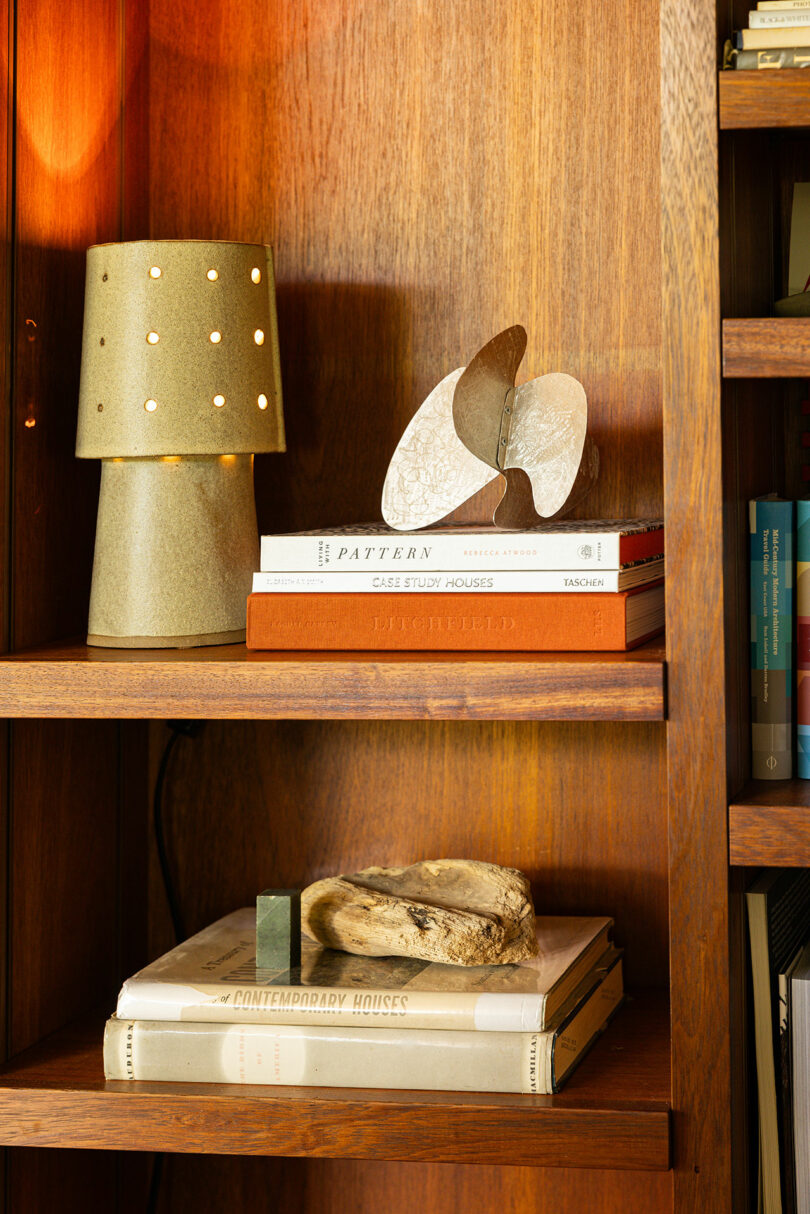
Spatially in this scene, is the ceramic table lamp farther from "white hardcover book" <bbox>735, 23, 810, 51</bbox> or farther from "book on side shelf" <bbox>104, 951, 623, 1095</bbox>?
"white hardcover book" <bbox>735, 23, 810, 51</bbox>

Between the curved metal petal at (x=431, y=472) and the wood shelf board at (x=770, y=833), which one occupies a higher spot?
the curved metal petal at (x=431, y=472)

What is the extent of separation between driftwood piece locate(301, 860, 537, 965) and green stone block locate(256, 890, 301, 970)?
46 millimetres

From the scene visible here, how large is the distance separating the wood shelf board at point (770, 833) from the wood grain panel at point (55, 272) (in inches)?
23.4

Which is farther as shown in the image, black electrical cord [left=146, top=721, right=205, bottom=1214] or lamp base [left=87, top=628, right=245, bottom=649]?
black electrical cord [left=146, top=721, right=205, bottom=1214]

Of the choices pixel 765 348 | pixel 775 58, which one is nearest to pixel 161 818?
pixel 765 348

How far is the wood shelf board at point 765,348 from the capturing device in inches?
36.1

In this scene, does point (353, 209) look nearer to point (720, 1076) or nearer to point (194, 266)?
point (194, 266)

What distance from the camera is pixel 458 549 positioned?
103 centimetres

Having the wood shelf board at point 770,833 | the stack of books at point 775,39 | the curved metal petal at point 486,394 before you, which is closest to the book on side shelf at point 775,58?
the stack of books at point 775,39

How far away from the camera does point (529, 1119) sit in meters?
0.96

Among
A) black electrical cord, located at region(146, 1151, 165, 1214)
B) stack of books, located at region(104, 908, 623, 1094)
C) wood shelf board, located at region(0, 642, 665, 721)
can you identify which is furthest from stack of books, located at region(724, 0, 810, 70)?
black electrical cord, located at region(146, 1151, 165, 1214)

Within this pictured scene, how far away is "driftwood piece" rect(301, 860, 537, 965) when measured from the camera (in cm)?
106

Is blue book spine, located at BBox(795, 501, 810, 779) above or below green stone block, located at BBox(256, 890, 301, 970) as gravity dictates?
above

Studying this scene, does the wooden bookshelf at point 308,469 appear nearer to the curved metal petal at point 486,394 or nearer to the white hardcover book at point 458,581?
the white hardcover book at point 458,581
